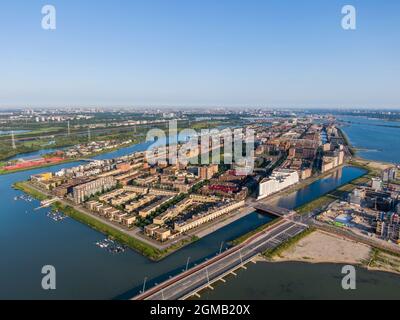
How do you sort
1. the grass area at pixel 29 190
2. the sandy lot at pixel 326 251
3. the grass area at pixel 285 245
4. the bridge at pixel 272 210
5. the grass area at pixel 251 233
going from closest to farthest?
the sandy lot at pixel 326 251 < the grass area at pixel 285 245 < the grass area at pixel 251 233 < the bridge at pixel 272 210 < the grass area at pixel 29 190

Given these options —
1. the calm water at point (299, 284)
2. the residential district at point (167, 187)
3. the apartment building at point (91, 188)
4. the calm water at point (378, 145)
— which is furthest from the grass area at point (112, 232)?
the calm water at point (378, 145)

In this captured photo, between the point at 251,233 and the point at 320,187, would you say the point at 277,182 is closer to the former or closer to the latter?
the point at 320,187

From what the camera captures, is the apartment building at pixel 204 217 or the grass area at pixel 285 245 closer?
the grass area at pixel 285 245

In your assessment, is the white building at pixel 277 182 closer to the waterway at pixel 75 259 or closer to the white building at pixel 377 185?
the waterway at pixel 75 259
